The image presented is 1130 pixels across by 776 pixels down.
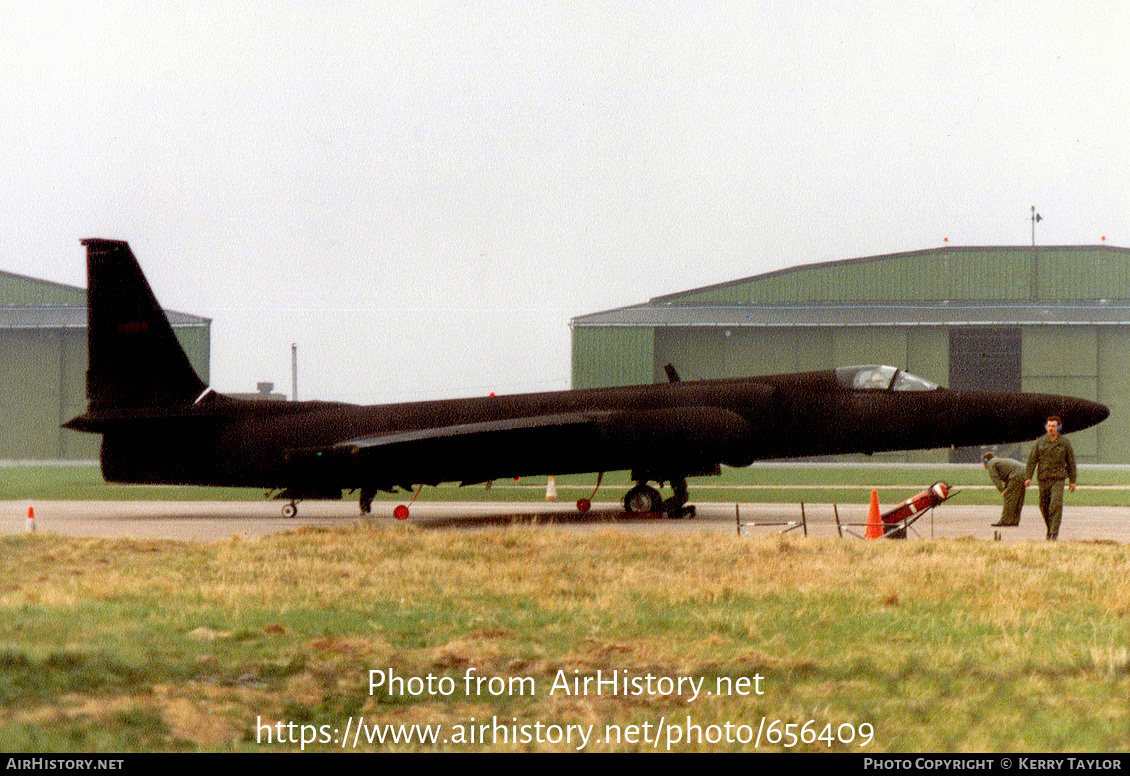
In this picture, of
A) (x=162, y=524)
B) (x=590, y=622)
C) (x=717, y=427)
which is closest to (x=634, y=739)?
(x=590, y=622)

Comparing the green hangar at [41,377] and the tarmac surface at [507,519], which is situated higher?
the green hangar at [41,377]

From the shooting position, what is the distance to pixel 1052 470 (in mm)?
16781

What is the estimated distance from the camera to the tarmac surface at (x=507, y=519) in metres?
18.6

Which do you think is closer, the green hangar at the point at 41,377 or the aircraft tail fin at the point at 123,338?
the aircraft tail fin at the point at 123,338

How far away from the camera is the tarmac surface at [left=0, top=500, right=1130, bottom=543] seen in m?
18.6

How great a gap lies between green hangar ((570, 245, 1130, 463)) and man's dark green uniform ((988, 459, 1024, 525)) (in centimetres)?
3079

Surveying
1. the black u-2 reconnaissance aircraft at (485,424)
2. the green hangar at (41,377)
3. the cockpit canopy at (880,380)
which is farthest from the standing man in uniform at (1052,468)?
the green hangar at (41,377)

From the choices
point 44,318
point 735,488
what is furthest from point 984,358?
point 44,318

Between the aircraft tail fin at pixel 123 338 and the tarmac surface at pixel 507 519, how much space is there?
7.87ft

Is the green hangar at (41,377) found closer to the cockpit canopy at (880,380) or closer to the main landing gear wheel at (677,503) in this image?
the main landing gear wheel at (677,503)

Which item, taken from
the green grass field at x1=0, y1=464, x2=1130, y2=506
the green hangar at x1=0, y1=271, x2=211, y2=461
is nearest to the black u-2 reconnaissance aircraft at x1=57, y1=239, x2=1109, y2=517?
the green grass field at x1=0, y1=464, x2=1130, y2=506

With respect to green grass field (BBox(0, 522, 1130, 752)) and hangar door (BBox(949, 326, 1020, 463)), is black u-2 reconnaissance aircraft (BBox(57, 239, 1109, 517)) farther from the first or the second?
hangar door (BBox(949, 326, 1020, 463))

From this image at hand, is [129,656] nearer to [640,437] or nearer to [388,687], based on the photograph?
[388,687]

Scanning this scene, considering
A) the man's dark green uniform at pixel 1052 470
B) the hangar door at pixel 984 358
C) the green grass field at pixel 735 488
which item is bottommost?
the green grass field at pixel 735 488
